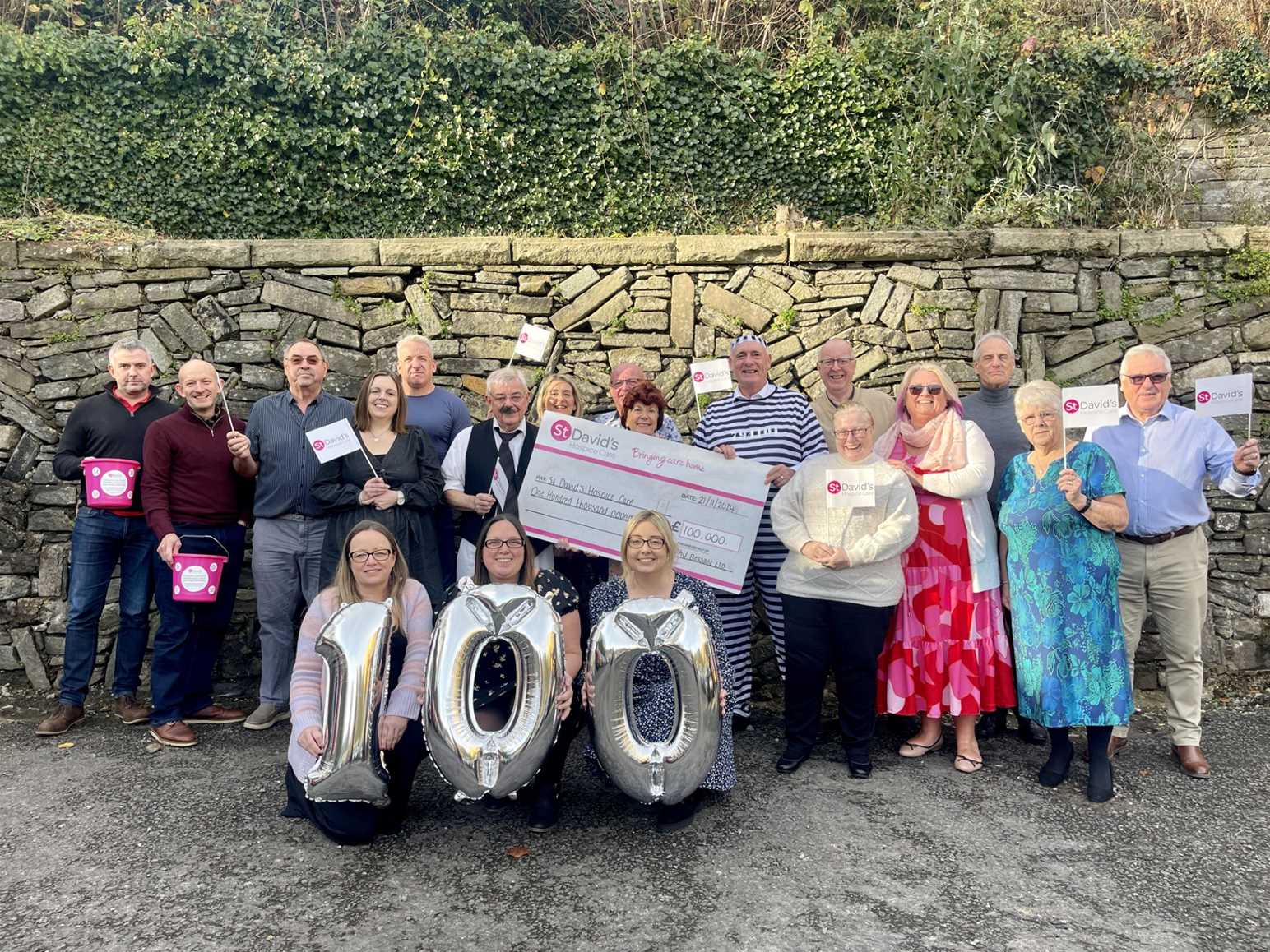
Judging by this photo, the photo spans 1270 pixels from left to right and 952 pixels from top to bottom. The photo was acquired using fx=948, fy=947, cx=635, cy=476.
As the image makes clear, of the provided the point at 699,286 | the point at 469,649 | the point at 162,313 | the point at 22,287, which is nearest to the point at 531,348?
the point at 699,286

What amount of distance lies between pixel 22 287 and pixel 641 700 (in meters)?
4.69

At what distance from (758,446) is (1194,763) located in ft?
7.62

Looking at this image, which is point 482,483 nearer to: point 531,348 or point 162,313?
point 531,348

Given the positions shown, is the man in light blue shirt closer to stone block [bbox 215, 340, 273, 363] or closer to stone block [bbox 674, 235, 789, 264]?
stone block [bbox 674, 235, 789, 264]

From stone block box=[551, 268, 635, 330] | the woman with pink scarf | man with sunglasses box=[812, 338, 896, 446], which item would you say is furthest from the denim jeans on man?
the woman with pink scarf

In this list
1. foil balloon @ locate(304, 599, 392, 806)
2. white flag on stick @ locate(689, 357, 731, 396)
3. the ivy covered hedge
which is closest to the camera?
foil balloon @ locate(304, 599, 392, 806)

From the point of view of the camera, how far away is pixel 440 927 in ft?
9.34

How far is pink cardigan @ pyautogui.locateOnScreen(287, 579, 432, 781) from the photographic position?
3.32 meters

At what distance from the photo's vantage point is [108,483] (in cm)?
459

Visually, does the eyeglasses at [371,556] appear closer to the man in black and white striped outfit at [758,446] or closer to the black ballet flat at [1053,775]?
the man in black and white striped outfit at [758,446]

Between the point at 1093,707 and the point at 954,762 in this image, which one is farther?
the point at 954,762

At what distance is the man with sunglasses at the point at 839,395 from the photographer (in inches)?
186

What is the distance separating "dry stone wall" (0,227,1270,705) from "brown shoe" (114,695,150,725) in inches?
34.7

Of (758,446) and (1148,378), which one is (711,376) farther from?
(1148,378)
